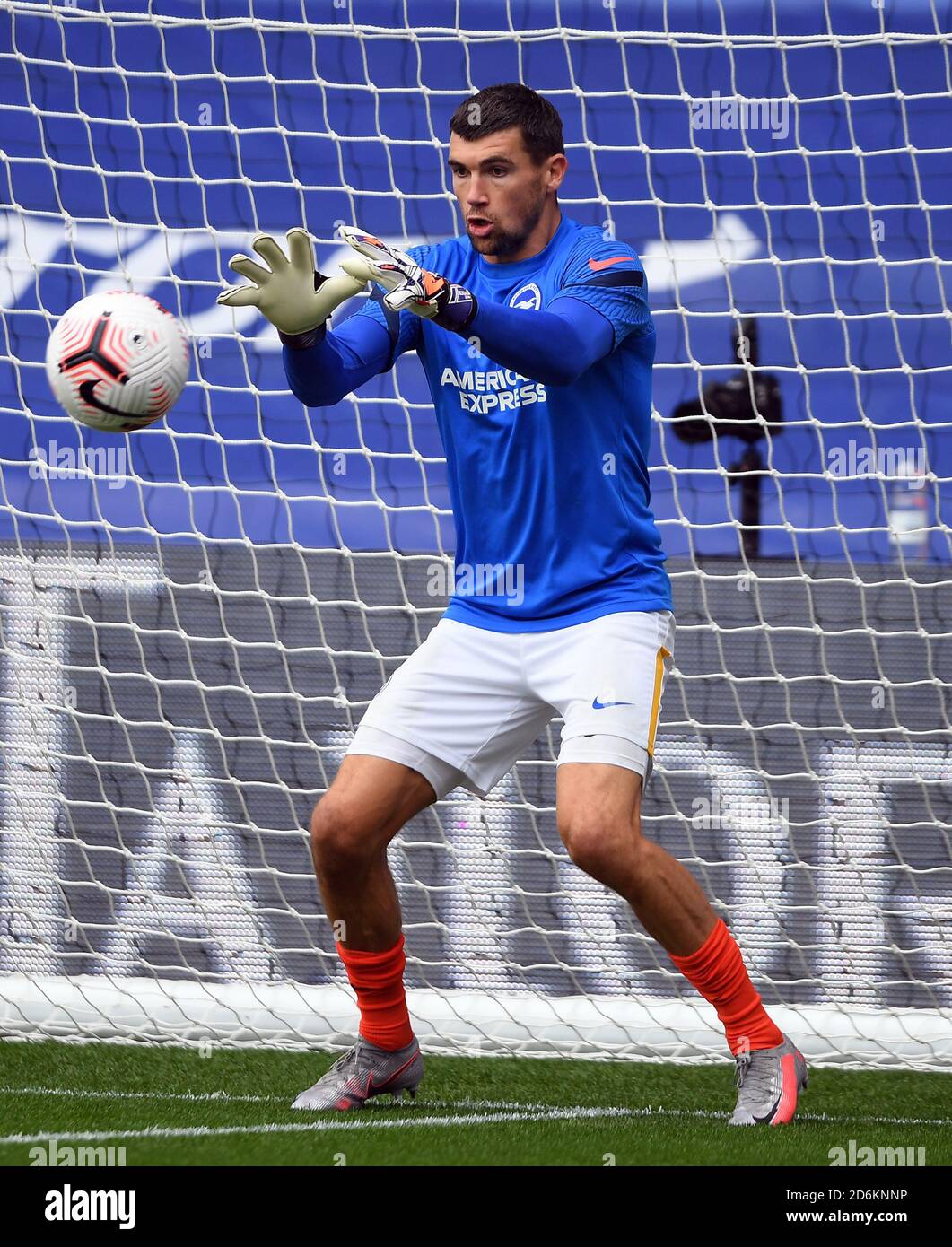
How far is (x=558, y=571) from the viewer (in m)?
2.99

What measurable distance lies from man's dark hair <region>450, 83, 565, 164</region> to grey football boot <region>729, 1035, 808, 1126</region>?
1.83m

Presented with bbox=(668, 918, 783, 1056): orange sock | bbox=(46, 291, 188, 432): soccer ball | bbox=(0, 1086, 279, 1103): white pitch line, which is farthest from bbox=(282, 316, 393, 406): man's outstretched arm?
bbox=(0, 1086, 279, 1103): white pitch line

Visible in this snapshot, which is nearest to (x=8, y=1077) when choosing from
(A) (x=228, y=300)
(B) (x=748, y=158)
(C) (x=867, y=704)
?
(A) (x=228, y=300)

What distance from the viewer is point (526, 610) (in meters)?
3.00

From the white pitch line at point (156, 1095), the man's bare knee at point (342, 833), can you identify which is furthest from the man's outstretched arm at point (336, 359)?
the white pitch line at point (156, 1095)

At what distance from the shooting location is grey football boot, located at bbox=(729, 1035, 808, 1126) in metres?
2.94

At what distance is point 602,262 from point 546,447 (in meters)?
0.37

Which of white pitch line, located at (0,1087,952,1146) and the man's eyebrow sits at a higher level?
the man's eyebrow

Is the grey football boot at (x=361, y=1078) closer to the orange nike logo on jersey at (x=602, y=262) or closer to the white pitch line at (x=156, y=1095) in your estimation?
the white pitch line at (x=156, y=1095)

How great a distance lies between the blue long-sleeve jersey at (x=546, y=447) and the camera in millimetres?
2963

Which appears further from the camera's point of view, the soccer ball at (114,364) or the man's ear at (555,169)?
the man's ear at (555,169)

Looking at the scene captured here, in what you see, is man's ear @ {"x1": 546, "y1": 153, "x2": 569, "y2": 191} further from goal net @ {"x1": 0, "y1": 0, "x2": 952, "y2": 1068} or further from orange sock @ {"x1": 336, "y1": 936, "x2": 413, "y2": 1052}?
orange sock @ {"x1": 336, "y1": 936, "x2": 413, "y2": 1052}
